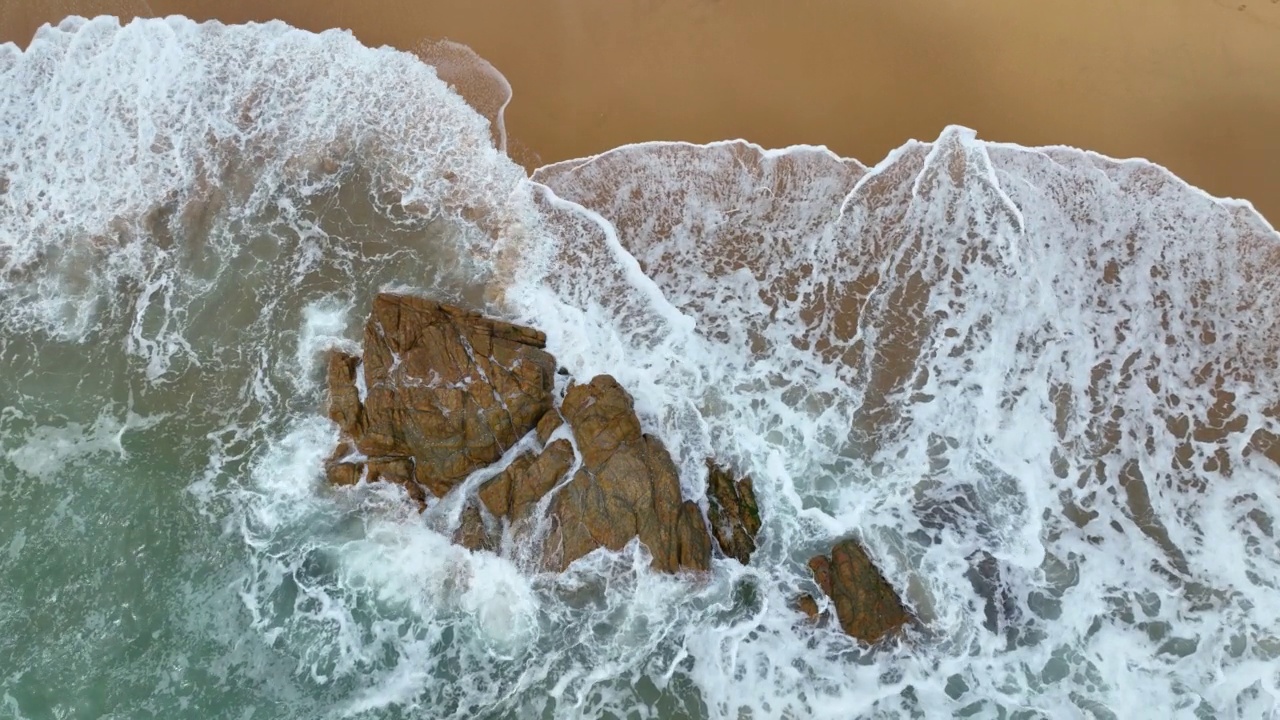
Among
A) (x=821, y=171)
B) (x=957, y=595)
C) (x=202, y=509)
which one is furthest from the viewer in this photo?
(x=821, y=171)

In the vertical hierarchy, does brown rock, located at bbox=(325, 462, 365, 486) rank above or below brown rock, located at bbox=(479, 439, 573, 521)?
below

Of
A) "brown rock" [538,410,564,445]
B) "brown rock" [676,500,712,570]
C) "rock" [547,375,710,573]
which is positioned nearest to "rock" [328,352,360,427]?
"brown rock" [538,410,564,445]

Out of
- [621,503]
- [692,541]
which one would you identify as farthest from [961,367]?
[621,503]

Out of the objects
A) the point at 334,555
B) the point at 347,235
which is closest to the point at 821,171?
the point at 347,235

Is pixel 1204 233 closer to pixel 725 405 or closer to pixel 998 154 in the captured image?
pixel 998 154

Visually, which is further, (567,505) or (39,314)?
(39,314)

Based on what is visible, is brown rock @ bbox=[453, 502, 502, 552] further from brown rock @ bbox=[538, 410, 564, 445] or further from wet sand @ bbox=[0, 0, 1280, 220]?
wet sand @ bbox=[0, 0, 1280, 220]
